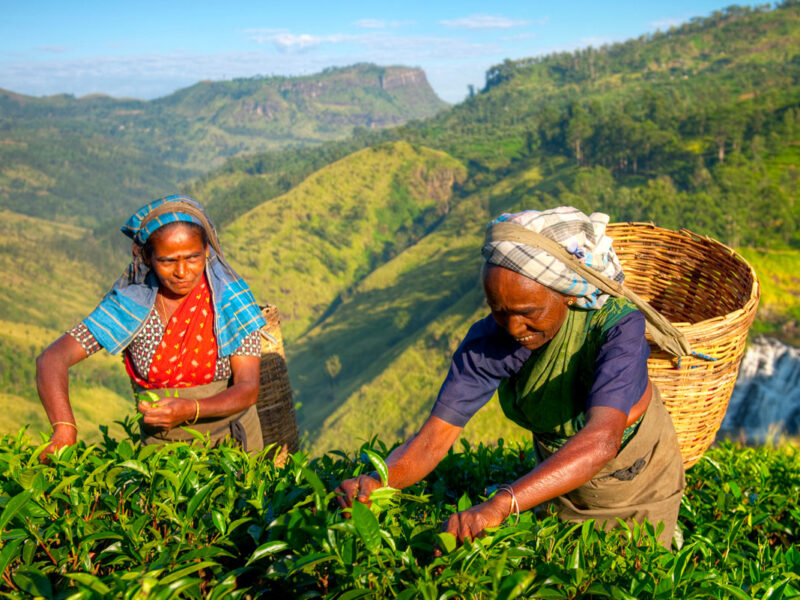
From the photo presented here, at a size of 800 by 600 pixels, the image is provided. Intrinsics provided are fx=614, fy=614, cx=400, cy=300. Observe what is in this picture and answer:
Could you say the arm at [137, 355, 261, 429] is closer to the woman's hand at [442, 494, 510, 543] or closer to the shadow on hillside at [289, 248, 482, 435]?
the woman's hand at [442, 494, 510, 543]

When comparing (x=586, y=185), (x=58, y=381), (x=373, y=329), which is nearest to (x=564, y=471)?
(x=58, y=381)

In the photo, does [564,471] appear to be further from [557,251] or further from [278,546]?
[278,546]

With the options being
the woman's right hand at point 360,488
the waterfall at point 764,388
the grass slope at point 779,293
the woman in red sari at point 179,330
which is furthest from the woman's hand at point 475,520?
the grass slope at point 779,293

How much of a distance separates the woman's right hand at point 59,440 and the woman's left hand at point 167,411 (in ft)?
0.87

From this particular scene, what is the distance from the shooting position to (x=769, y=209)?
128ft

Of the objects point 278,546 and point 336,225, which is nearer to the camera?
point 278,546

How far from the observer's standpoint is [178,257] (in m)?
2.55

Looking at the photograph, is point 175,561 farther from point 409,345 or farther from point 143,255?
point 409,345

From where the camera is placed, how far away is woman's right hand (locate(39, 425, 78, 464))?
81.5 inches

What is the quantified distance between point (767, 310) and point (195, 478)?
125 feet

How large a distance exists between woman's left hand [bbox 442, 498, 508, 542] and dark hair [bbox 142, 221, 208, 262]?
5.63 feet

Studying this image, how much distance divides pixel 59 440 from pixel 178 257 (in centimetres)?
82

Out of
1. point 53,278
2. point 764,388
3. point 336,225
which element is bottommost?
point 53,278

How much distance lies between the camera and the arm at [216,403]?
2.22 m
